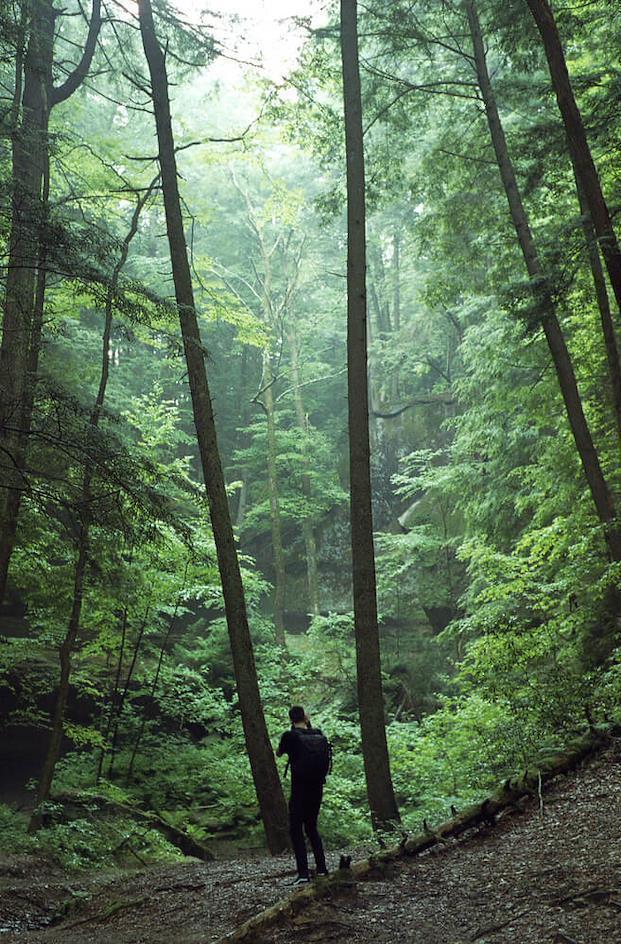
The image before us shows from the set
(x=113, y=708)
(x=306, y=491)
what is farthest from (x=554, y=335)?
(x=306, y=491)

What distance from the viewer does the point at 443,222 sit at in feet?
40.1

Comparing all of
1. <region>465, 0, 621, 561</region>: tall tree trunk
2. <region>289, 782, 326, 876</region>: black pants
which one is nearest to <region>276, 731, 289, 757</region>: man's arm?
<region>289, 782, 326, 876</region>: black pants

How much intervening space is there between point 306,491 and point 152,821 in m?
13.8

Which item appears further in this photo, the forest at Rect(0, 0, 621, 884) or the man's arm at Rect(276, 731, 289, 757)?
the forest at Rect(0, 0, 621, 884)

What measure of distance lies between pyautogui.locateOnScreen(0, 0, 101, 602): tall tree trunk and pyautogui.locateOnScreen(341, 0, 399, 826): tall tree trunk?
142 inches

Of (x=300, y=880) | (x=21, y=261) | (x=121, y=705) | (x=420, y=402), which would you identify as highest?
(x=420, y=402)

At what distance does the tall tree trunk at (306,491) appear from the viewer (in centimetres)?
2166

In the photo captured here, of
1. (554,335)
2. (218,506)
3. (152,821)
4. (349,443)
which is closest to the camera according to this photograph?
(349,443)

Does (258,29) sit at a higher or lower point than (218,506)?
higher

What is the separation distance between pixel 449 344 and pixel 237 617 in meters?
19.1

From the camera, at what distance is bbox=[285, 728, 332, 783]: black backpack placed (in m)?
5.49

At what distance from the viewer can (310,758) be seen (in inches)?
216

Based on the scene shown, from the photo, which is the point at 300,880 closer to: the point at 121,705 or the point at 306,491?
the point at 121,705

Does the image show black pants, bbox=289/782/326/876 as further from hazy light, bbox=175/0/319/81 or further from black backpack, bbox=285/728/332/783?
hazy light, bbox=175/0/319/81
